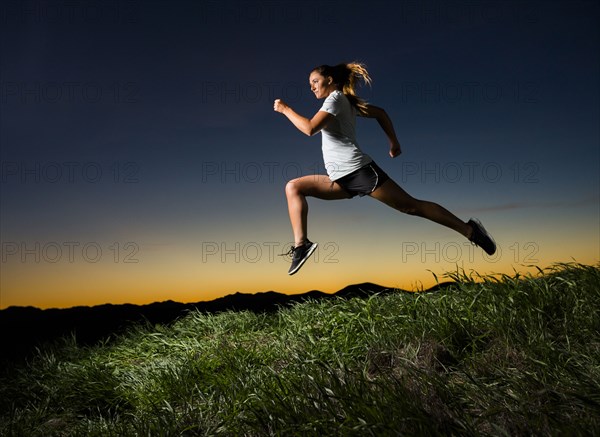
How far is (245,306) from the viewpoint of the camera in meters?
7.54

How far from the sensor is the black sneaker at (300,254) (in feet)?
18.8

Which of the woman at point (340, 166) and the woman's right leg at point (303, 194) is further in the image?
the woman's right leg at point (303, 194)

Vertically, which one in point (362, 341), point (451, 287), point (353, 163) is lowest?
point (362, 341)

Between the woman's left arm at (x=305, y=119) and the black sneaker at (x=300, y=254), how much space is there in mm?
1172

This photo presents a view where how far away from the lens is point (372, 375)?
3848mm

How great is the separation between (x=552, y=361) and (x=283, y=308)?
3.64 meters

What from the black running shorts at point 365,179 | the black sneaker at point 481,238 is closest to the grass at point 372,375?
the black running shorts at point 365,179

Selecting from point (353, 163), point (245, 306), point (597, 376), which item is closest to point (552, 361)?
point (597, 376)

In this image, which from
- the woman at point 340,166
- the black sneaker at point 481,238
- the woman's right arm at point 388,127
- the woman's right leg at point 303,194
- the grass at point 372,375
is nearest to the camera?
the grass at point 372,375

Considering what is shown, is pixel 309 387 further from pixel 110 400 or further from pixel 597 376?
pixel 110 400

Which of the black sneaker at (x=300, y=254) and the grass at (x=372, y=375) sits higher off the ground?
the black sneaker at (x=300, y=254)

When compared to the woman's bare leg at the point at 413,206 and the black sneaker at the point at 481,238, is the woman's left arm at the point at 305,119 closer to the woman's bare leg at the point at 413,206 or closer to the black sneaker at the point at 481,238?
the woman's bare leg at the point at 413,206

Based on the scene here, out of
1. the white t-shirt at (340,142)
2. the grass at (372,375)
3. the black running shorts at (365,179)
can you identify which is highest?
the white t-shirt at (340,142)

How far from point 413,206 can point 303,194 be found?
114 cm
